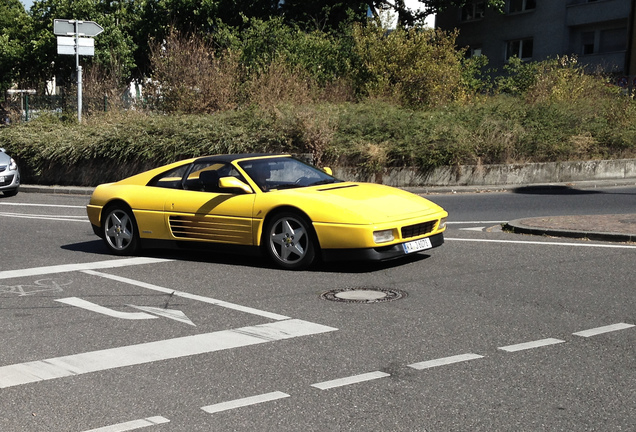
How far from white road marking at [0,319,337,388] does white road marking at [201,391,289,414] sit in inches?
45.4

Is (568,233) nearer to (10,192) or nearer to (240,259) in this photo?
(240,259)

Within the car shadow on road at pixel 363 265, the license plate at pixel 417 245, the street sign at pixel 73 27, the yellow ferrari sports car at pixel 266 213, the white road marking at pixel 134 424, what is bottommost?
the white road marking at pixel 134 424

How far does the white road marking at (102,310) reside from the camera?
24.2 feet

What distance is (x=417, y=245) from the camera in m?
9.41

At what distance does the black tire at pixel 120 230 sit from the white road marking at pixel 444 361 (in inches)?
234

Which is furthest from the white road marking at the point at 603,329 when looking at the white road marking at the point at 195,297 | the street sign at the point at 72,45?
the street sign at the point at 72,45

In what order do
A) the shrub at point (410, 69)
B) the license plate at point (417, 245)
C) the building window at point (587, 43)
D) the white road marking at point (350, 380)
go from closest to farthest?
the white road marking at point (350, 380) → the license plate at point (417, 245) → the shrub at point (410, 69) → the building window at point (587, 43)

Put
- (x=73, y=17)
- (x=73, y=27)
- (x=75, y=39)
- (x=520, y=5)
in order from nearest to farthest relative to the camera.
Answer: (x=75, y=39) → (x=73, y=27) → (x=520, y=5) → (x=73, y=17)

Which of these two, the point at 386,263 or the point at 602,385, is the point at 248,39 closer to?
the point at 386,263

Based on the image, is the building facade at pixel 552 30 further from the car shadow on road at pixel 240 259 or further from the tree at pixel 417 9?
the car shadow on road at pixel 240 259

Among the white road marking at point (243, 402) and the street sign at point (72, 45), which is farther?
the street sign at point (72, 45)

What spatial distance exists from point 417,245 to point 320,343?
3.33 meters

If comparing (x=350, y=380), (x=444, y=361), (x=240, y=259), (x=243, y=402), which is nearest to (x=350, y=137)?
(x=240, y=259)

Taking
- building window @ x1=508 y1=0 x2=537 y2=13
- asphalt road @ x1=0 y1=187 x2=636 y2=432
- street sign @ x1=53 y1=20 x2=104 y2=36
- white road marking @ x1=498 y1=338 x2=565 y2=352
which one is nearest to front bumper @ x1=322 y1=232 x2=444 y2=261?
asphalt road @ x1=0 y1=187 x2=636 y2=432
